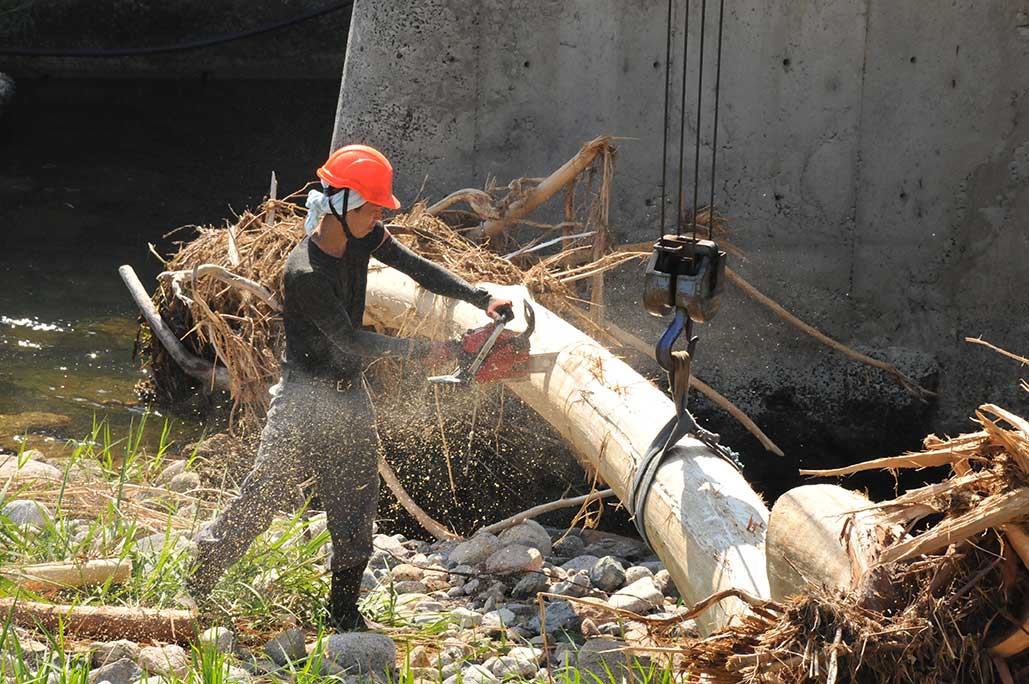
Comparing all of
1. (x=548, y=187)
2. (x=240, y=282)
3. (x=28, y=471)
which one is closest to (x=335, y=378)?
(x=240, y=282)

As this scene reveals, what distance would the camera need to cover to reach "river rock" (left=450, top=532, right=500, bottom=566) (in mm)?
5895

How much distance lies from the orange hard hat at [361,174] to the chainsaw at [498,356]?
0.64 meters

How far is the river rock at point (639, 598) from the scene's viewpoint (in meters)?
5.29

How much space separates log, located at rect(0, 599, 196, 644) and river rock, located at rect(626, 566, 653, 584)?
7.07ft

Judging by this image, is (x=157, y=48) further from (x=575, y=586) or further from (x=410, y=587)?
(x=575, y=586)

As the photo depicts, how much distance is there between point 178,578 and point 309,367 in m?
0.99

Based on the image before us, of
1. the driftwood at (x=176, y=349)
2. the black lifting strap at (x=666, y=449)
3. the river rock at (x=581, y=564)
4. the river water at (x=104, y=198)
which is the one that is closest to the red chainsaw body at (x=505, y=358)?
the black lifting strap at (x=666, y=449)

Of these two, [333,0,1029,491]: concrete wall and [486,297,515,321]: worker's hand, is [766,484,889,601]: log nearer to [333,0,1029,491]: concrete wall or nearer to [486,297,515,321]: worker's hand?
[486,297,515,321]: worker's hand

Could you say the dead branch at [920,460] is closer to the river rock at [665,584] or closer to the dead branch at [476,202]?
the river rock at [665,584]

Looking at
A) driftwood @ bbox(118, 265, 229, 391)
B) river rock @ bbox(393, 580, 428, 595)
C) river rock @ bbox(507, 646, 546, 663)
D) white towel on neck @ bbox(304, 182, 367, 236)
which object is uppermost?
white towel on neck @ bbox(304, 182, 367, 236)

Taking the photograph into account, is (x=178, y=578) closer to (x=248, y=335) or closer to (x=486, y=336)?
(x=486, y=336)

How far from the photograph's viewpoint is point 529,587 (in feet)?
18.3

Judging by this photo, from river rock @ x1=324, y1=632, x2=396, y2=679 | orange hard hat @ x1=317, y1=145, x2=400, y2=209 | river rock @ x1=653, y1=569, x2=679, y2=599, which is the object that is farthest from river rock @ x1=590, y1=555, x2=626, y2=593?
orange hard hat @ x1=317, y1=145, x2=400, y2=209

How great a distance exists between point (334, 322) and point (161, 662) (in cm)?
136
